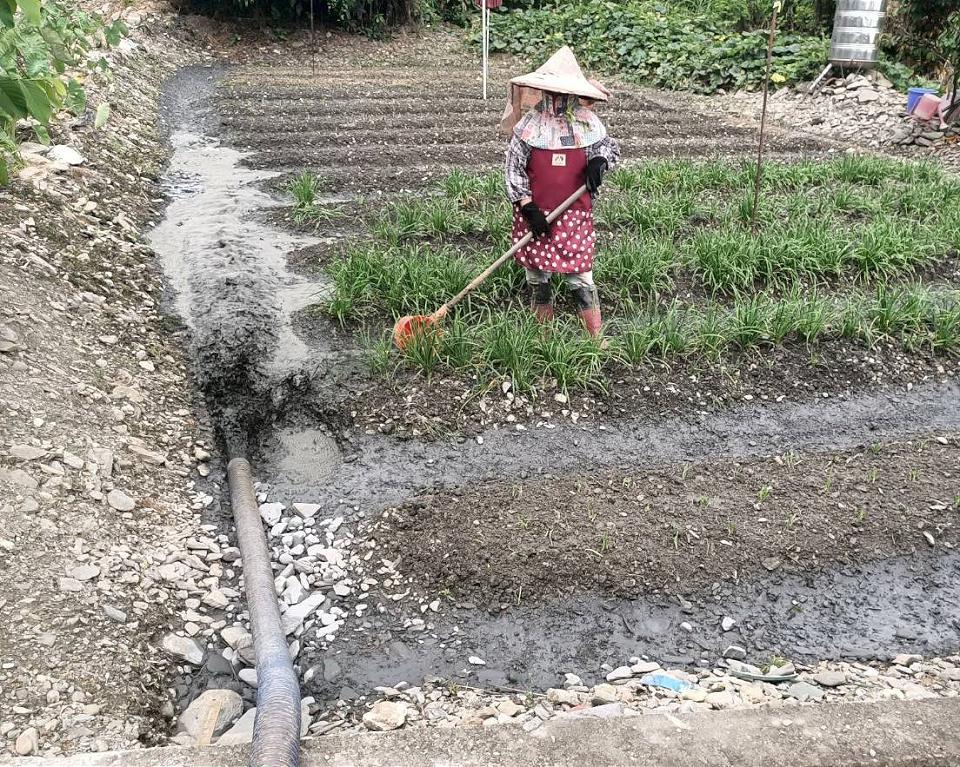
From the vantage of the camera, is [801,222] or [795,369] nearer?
[795,369]

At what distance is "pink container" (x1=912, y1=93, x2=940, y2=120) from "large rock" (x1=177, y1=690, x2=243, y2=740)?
31.0 ft

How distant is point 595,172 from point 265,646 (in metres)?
2.65

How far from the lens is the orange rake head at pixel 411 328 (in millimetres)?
4234

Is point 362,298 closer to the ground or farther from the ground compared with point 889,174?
closer to the ground

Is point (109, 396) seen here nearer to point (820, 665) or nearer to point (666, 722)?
point (666, 722)

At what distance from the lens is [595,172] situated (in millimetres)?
3988

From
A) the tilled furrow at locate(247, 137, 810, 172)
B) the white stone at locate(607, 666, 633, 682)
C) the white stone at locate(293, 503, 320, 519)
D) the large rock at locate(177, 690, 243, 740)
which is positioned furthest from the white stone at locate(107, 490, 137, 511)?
the tilled furrow at locate(247, 137, 810, 172)

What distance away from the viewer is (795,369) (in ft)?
14.8

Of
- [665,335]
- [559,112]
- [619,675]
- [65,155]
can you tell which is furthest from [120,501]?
[65,155]

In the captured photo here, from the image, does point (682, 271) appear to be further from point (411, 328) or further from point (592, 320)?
point (411, 328)

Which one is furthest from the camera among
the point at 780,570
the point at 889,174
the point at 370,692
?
the point at 889,174

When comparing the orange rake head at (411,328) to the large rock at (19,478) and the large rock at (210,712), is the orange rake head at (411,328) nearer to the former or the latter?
the large rock at (19,478)

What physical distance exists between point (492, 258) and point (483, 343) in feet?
3.44

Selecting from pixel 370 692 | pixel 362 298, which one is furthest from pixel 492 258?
pixel 370 692
